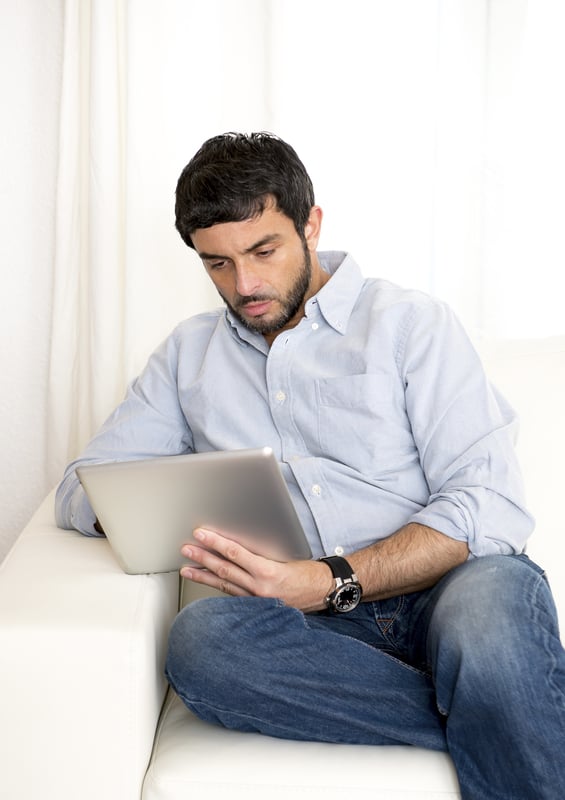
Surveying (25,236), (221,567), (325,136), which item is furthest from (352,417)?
(25,236)

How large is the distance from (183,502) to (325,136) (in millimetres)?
1166

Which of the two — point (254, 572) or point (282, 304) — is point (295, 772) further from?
point (282, 304)

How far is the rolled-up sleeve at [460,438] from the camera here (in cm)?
150

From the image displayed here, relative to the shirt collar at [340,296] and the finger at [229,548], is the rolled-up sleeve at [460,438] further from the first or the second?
the finger at [229,548]

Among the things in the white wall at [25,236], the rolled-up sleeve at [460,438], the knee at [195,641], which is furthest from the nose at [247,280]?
the white wall at [25,236]

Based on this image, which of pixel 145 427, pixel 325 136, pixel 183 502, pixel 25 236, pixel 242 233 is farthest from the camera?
pixel 25 236

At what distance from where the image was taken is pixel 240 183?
1.69 meters

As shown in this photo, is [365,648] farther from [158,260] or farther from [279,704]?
[158,260]

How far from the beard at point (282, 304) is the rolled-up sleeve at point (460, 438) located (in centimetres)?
21

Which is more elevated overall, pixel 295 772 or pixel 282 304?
pixel 282 304

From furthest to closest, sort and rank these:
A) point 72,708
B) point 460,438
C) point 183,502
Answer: point 460,438, point 183,502, point 72,708

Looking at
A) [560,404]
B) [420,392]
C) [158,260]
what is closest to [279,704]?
[420,392]

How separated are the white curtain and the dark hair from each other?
52cm

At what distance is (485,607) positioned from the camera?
1312 millimetres
